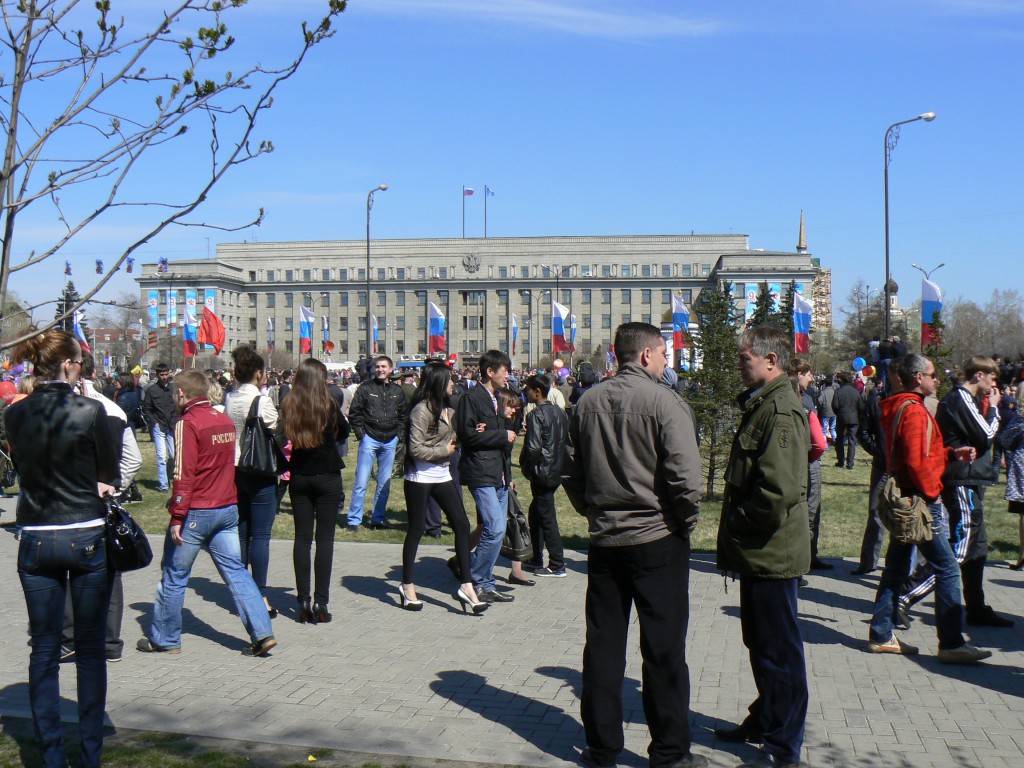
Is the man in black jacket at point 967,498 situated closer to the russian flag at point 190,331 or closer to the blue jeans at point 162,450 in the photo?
the blue jeans at point 162,450

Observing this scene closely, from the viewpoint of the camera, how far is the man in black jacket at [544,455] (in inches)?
355

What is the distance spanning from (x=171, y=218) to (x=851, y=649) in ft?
17.4

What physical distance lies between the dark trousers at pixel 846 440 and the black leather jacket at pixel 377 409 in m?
10.6

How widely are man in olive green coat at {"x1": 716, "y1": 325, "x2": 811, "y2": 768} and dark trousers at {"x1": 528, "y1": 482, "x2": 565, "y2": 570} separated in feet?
14.3

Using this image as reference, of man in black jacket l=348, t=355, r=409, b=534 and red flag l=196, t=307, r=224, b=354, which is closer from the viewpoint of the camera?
man in black jacket l=348, t=355, r=409, b=534

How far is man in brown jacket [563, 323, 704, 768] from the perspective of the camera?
15.5ft

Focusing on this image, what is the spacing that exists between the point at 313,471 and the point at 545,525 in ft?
8.33

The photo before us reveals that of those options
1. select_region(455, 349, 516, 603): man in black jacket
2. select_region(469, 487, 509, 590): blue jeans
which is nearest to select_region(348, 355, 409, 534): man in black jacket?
select_region(455, 349, 516, 603): man in black jacket

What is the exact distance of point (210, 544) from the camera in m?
6.80

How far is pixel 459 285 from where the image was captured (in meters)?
117

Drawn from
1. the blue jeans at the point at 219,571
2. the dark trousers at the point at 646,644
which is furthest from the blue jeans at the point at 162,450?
the dark trousers at the point at 646,644

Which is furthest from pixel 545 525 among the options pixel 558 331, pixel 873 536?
pixel 558 331

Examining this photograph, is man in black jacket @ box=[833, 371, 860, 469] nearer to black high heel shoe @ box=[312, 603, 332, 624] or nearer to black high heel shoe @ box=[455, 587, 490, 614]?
black high heel shoe @ box=[455, 587, 490, 614]

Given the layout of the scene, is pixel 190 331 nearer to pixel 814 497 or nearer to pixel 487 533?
pixel 487 533
